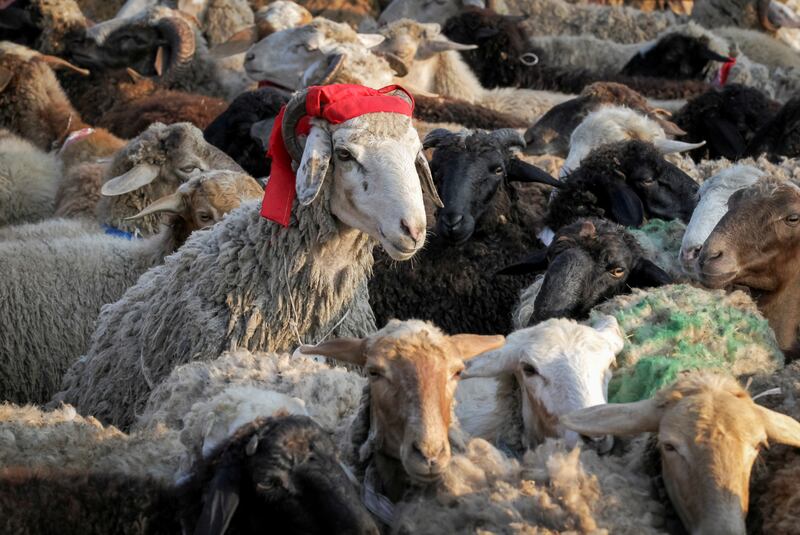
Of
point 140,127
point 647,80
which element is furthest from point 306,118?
point 647,80

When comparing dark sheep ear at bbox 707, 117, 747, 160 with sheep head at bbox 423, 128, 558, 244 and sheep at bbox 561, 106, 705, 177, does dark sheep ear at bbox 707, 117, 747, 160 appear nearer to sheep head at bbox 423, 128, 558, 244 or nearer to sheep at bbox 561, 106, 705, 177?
sheep at bbox 561, 106, 705, 177

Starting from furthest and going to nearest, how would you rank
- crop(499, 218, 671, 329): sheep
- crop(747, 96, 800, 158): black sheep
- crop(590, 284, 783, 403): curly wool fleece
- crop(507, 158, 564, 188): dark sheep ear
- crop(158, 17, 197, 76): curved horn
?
crop(158, 17, 197, 76): curved horn → crop(747, 96, 800, 158): black sheep → crop(507, 158, 564, 188): dark sheep ear → crop(499, 218, 671, 329): sheep → crop(590, 284, 783, 403): curly wool fleece

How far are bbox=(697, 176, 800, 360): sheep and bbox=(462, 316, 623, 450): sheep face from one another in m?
0.86

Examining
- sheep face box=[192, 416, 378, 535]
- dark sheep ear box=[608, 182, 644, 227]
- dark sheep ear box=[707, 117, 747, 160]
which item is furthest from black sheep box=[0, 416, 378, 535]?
dark sheep ear box=[707, 117, 747, 160]

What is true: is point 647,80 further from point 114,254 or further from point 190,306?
point 190,306

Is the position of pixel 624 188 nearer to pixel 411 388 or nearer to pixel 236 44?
pixel 411 388

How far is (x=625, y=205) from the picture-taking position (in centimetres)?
627

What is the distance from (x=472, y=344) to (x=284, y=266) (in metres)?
1.12

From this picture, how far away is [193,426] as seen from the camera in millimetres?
4012

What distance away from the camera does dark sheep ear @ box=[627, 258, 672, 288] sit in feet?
17.6

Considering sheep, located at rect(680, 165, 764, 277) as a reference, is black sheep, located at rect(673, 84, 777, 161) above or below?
below

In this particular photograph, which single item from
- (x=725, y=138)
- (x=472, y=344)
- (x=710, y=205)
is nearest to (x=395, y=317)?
(x=710, y=205)

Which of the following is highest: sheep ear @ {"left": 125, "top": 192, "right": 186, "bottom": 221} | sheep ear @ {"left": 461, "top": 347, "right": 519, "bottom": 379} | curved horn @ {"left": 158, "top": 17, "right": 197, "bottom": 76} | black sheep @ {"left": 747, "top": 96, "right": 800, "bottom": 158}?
sheep ear @ {"left": 461, "top": 347, "right": 519, "bottom": 379}

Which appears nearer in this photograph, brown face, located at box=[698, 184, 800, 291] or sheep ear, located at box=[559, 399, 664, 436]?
sheep ear, located at box=[559, 399, 664, 436]
